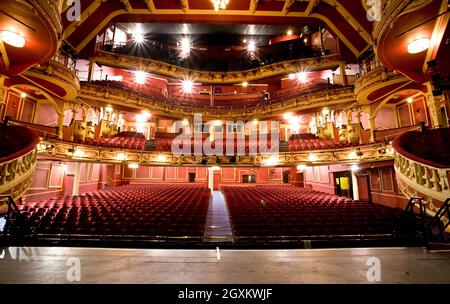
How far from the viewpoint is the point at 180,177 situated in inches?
615

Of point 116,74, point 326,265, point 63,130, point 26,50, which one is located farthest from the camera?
point 116,74

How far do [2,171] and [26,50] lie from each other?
4340 millimetres

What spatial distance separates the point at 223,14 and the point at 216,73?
507cm

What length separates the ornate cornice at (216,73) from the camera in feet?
42.9

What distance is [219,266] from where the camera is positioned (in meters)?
2.44

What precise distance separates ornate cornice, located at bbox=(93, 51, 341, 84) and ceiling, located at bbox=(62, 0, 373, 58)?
1.35 metres

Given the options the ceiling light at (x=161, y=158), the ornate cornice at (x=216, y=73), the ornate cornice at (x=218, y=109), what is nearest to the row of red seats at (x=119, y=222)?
the ceiling light at (x=161, y=158)

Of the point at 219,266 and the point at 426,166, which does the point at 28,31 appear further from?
the point at 426,166

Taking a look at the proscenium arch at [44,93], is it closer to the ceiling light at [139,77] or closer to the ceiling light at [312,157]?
the ceiling light at [139,77]

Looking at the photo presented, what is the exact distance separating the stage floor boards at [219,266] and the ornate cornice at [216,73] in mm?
13490

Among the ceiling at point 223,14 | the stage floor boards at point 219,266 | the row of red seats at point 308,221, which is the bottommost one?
the stage floor boards at point 219,266

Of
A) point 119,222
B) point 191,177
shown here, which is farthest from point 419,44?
point 191,177

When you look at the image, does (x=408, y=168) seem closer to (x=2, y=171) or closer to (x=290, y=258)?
(x=290, y=258)

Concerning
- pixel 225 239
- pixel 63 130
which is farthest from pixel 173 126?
pixel 225 239
